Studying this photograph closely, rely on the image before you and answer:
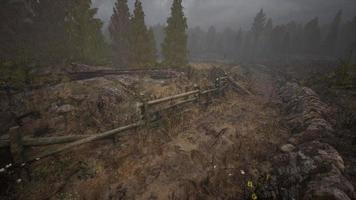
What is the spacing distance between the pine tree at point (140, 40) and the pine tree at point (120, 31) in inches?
185

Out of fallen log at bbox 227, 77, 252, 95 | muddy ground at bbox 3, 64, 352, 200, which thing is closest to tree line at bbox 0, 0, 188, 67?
fallen log at bbox 227, 77, 252, 95

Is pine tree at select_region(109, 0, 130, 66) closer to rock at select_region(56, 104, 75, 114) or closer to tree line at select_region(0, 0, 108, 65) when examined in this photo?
tree line at select_region(0, 0, 108, 65)

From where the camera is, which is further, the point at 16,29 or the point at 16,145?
the point at 16,29

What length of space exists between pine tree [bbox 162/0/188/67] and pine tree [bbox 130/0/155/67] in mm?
2828

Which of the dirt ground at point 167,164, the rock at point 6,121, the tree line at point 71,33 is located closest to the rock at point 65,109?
the rock at point 6,121

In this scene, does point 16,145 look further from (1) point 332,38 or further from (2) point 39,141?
(1) point 332,38

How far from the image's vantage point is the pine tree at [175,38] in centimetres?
Answer: 2620

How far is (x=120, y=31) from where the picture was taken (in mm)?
30328

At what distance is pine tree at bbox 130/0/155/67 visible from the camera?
25.5 metres

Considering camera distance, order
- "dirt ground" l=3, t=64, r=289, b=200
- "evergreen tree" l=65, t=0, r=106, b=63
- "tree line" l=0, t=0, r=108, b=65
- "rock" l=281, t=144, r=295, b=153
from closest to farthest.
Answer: "dirt ground" l=3, t=64, r=289, b=200 < "rock" l=281, t=144, r=295, b=153 < "tree line" l=0, t=0, r=108, b=65 < "evergreen tree" l=65, t=0, r=106, b=63

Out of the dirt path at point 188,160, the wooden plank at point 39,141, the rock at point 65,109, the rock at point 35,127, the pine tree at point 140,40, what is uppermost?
the pine tree at point 140,40

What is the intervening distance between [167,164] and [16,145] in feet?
13.9

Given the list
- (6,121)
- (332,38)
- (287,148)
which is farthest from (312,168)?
(332,38)

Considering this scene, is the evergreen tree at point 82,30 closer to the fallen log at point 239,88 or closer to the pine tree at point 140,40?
the pine tree at point 140,40
